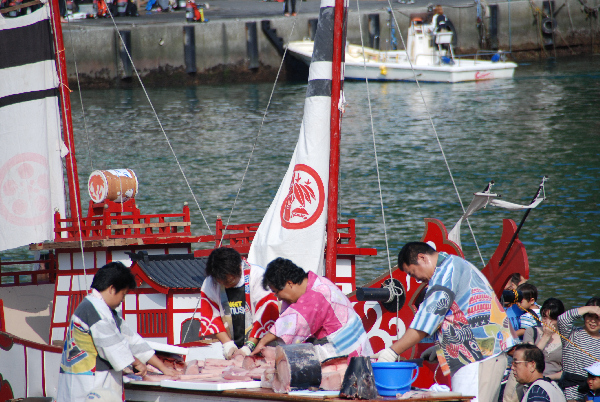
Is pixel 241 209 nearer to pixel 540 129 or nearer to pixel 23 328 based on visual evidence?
pixel 23 328

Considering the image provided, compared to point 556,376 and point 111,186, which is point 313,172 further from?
point 556,376

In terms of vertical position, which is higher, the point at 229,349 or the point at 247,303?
the point at 247,303

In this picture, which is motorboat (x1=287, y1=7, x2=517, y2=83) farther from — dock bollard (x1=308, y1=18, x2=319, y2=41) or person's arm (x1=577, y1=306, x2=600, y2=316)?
person's arm (x1=577, y1=306, x2=600, y2=316)

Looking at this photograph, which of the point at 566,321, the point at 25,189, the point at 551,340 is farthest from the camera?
the point at 25,189

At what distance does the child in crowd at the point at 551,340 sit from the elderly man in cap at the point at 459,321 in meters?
2.41

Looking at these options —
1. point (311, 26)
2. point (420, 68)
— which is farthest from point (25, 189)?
point (420, 68)

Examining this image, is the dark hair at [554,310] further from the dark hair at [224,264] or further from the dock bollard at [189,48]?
the dock bollard at [189,48]

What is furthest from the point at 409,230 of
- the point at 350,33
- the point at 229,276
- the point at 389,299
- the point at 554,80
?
the point at 350,33

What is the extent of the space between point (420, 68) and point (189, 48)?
12619 mm

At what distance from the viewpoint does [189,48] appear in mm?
42062

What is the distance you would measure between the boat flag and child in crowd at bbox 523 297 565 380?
9.66 feet

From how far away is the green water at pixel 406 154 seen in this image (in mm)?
20672

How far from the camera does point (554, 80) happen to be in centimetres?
4109

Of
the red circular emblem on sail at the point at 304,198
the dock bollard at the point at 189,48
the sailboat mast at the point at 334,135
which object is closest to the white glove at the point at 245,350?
the sailboat mast at the point at 334,135
